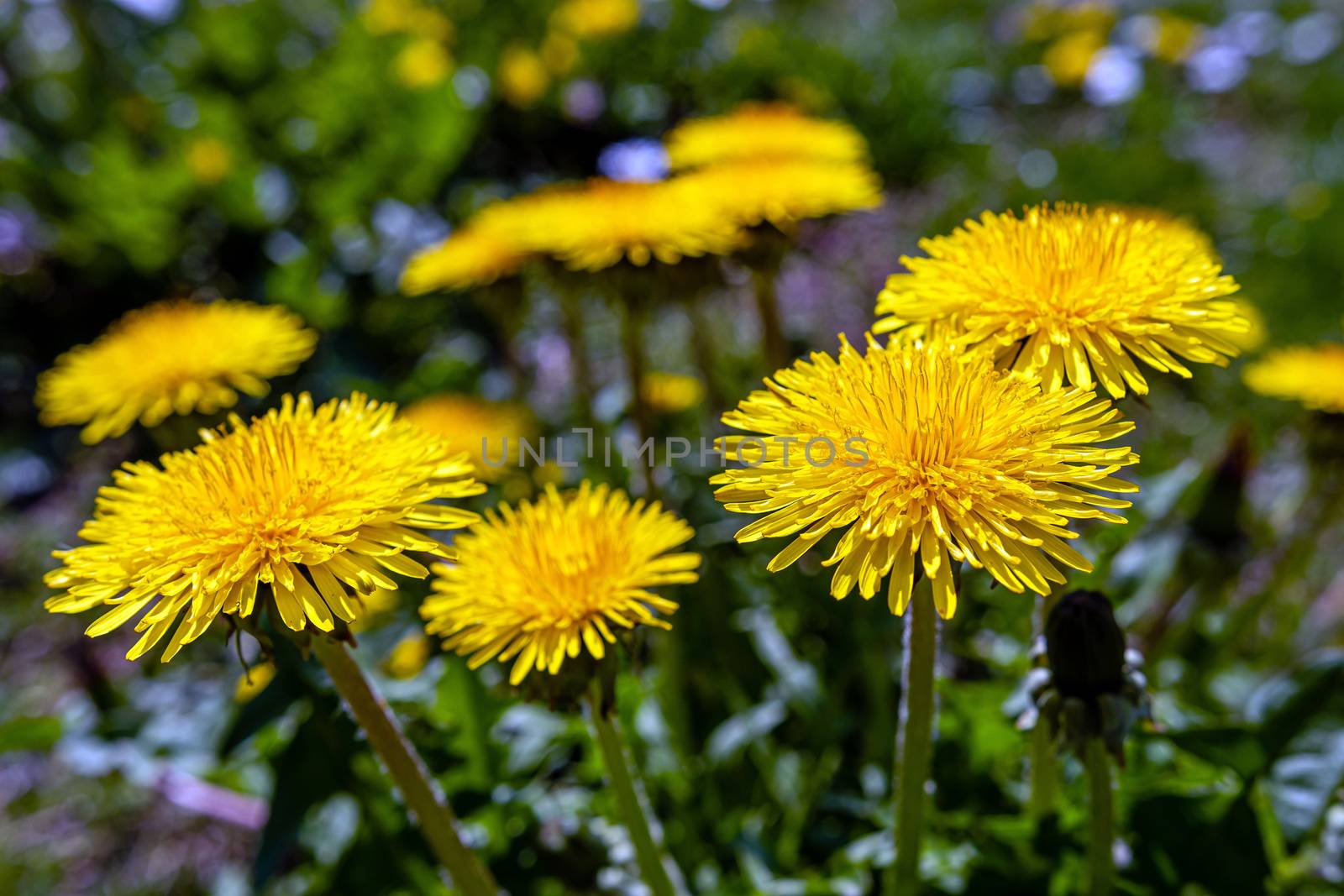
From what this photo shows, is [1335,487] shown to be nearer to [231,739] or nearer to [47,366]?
[231,739]

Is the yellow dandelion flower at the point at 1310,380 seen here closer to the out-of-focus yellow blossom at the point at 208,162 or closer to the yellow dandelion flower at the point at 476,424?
the yellow dandelion flower at the point at 476,424

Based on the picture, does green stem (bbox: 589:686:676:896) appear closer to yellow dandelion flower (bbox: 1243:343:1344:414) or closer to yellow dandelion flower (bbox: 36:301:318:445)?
yellow dandelion flower (bbox: 36:301:318:445)

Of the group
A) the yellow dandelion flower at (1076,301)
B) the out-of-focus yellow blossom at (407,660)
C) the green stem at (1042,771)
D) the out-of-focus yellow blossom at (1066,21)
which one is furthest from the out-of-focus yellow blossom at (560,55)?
the green stem at (1042,771)

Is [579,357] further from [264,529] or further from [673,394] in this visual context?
[264,529]

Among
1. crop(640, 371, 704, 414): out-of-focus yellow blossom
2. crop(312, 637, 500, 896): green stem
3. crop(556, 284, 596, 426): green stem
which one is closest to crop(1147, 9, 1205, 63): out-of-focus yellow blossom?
crop(640, 371, 704, 414): out-of-focus yellow blossom

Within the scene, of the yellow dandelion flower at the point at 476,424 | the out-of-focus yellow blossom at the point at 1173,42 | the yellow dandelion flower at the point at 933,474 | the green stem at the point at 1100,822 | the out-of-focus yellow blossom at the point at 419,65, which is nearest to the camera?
the yellow dandelion flower at the point at 933,474

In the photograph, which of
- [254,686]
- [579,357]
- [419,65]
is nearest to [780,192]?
[579,357]

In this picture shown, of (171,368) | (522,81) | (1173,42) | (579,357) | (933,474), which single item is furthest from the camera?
(1173,42)
